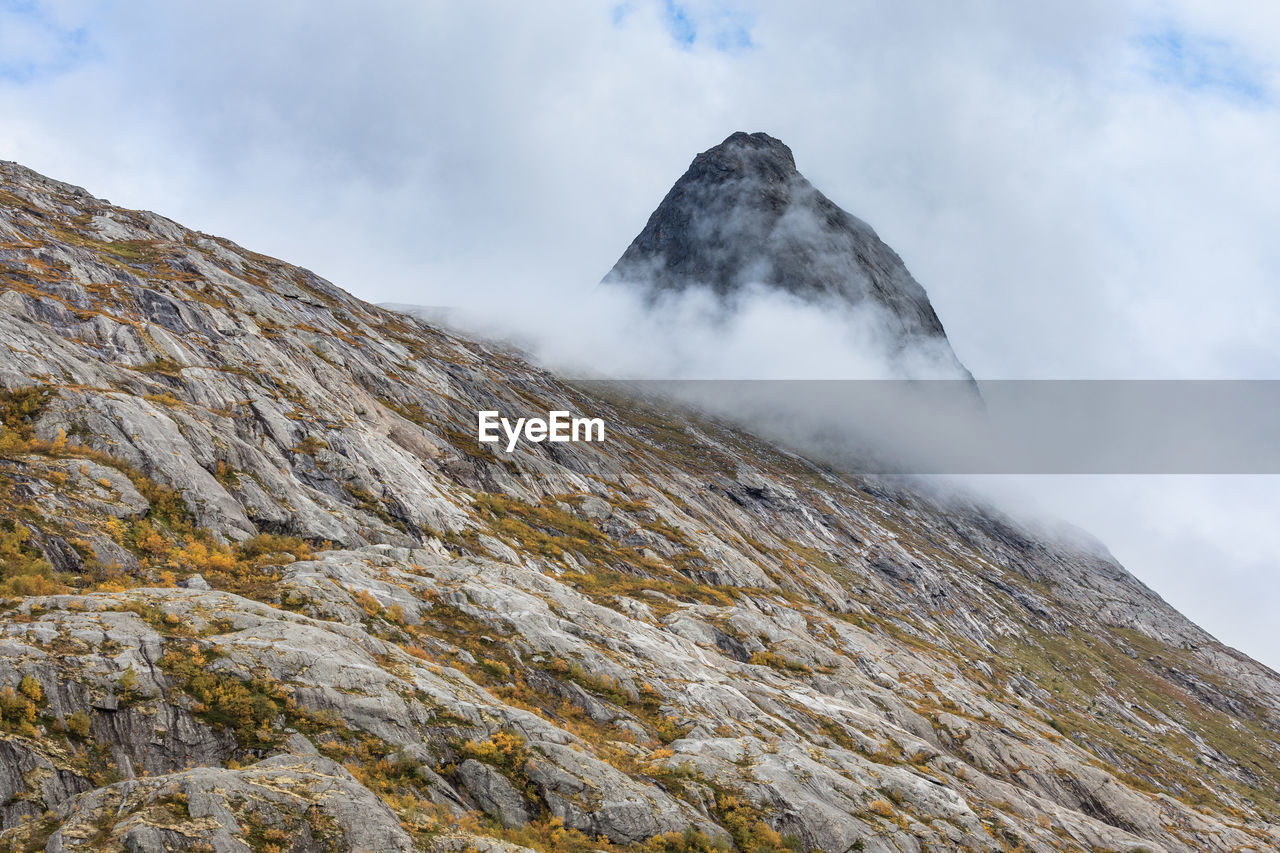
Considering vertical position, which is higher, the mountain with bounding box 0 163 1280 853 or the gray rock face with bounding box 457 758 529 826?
the mountain with bounding box 0 163 1280 853

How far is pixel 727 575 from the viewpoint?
74.0 meters

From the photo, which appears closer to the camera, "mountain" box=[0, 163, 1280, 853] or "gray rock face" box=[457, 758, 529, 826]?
"mountain" box=[0, 163, 1280, 853]

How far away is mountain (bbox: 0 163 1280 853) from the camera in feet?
64.0

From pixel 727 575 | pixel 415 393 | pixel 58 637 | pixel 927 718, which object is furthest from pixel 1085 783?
pixel 415 393

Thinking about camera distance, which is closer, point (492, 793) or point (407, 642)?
point (492, 793)

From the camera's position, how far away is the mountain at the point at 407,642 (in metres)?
19.5

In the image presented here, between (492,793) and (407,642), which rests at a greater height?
(407,642)

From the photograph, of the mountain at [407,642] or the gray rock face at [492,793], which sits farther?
the gray rock face at [492,793]

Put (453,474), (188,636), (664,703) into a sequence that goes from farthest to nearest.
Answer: (453,474)
(664,703)
(188,636)

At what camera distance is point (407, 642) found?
102 ft

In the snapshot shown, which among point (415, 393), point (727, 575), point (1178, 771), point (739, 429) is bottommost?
point (1178, 771)

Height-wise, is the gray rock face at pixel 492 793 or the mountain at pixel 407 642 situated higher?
the mountain at pixel 407 642

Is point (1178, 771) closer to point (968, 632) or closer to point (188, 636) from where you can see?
point (968, 632)

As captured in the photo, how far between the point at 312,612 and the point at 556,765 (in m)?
13.9
